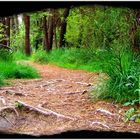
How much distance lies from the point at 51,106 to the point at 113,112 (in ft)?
2.93

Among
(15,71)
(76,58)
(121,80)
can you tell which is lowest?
(76,58)

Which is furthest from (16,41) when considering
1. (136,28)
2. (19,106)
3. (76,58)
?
(19,106)

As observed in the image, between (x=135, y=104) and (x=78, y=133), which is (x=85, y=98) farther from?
(x=78, y=133)

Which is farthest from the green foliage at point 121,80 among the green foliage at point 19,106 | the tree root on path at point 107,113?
the green foliage at point 19,106

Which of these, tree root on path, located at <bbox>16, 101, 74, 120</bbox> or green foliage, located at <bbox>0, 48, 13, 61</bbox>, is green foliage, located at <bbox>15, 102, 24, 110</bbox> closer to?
tree root on path, located at <bbox>16, 101, 74, 120</bbox>

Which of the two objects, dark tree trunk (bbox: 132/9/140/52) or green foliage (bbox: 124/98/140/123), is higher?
dark tree trunk (bbox: 132/9/140/52)

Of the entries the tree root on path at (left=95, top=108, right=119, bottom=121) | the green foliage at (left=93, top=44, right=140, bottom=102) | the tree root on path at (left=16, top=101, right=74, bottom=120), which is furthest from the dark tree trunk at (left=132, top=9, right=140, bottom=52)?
the tree root on path at (left=16, top=101, right=74, bottom=120)

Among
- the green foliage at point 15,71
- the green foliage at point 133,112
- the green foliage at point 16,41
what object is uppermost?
the green foliage at point 133,112

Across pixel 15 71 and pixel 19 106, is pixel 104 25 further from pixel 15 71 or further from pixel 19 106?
pixel 19 106

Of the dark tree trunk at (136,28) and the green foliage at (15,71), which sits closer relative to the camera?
the dark tree trunk at (136,28)

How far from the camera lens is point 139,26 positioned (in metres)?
7.27

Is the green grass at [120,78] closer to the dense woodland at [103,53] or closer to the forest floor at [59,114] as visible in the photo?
the dense woodland at [103,53]

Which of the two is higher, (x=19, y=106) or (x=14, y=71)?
(x=19, y=106)
